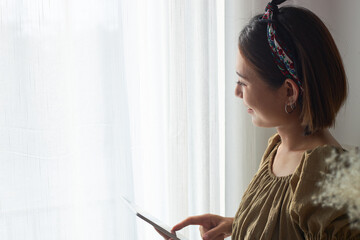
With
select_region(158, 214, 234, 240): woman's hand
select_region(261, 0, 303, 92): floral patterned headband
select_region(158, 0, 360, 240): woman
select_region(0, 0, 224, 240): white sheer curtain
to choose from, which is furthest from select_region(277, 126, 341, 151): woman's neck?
select_region(0, 0, 224, 240): white sheer curtain

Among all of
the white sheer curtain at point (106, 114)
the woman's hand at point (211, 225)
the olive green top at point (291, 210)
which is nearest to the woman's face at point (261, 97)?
the olive green top at point (291, 210)

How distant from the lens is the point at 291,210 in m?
0.81

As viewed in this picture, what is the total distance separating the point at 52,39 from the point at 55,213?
546mm

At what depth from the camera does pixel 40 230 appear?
1.35 metres

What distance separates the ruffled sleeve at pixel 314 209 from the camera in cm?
74

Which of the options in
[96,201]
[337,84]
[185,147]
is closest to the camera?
[337,84]

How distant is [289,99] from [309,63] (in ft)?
0.34

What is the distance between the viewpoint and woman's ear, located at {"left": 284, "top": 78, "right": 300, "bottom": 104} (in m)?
0.93

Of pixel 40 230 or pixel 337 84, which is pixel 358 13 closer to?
pixel 337 84

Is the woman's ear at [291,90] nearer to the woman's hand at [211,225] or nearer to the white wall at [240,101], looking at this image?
the woman's hand at [211,225]

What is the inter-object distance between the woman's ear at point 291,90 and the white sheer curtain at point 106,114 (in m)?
0.60

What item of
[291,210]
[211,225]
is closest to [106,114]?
[211,225]

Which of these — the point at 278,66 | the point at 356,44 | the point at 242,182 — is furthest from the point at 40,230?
the point at 356,44

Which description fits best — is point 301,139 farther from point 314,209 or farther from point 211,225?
point 211,225
